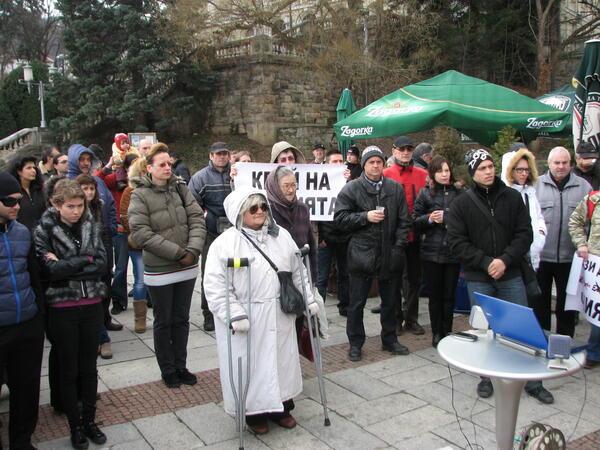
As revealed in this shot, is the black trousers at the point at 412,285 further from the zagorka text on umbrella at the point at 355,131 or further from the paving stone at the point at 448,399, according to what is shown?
the zagorka text on umbrella at the point at 355,131

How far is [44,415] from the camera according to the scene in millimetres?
4449

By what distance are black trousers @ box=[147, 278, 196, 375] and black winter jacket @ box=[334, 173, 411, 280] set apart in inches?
62.4

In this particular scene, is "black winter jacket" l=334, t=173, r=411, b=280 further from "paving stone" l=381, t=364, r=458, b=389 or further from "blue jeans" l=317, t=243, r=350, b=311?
"blue jeans" l=317, t=243, r=350, b=311

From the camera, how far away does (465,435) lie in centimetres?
400

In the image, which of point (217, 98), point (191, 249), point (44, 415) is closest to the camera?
point (44, 415)

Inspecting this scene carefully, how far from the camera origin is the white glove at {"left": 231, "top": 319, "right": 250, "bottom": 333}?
3768 millimetres

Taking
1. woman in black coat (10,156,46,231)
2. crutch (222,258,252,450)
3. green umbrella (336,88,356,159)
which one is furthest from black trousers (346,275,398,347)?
green umbrella (336,88,356,159)

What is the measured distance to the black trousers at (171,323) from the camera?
15.9 ft

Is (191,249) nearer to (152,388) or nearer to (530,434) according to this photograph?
(152,388)

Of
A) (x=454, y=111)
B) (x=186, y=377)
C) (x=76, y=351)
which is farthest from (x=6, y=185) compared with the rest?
(x=454, y=111)

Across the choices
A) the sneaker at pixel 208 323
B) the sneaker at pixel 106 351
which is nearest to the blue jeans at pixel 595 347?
the sneaker at pixel 208 323

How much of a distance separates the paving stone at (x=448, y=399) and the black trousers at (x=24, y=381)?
289 cm

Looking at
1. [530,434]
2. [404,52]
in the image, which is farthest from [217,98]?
[530,434]

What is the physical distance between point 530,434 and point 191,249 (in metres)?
3.03
